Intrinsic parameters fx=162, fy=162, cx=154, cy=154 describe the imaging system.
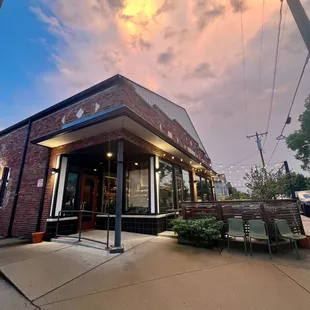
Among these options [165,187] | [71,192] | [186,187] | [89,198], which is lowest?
[89,198]

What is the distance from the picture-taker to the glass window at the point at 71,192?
20.0 feet

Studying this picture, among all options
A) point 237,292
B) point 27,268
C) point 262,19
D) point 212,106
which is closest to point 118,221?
point 27,268

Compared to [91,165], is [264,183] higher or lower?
lower

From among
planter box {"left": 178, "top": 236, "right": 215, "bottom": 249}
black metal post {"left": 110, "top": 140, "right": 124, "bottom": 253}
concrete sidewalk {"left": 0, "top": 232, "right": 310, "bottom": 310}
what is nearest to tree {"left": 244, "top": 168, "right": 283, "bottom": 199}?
concrete sidewalk {"left": 0, "top": 232, "right": 310, "bottom": 310}

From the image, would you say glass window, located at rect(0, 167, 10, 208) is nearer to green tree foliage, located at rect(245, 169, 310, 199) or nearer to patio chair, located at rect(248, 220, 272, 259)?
patio chair, located at rect(248, 220, 272, 259)

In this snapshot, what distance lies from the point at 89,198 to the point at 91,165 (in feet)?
4.72

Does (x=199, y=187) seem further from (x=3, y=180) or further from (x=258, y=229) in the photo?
(x=3, y=180)

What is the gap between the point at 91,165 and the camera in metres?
7.15

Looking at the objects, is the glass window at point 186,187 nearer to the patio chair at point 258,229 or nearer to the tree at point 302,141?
the patio chair at point 258,229

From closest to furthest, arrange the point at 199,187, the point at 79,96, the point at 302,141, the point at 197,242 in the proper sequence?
the point at 197,242, the point at 79,96, the point at 199,187, the point at 302,141

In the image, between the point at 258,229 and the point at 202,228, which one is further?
the point at 202,228

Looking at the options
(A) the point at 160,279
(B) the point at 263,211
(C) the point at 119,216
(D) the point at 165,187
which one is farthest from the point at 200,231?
(D) the point at 165,187

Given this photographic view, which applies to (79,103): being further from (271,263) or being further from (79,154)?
(271,263)

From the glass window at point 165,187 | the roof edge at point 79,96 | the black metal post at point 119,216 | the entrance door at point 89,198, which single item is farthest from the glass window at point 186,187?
the roof edge at point 79,96
